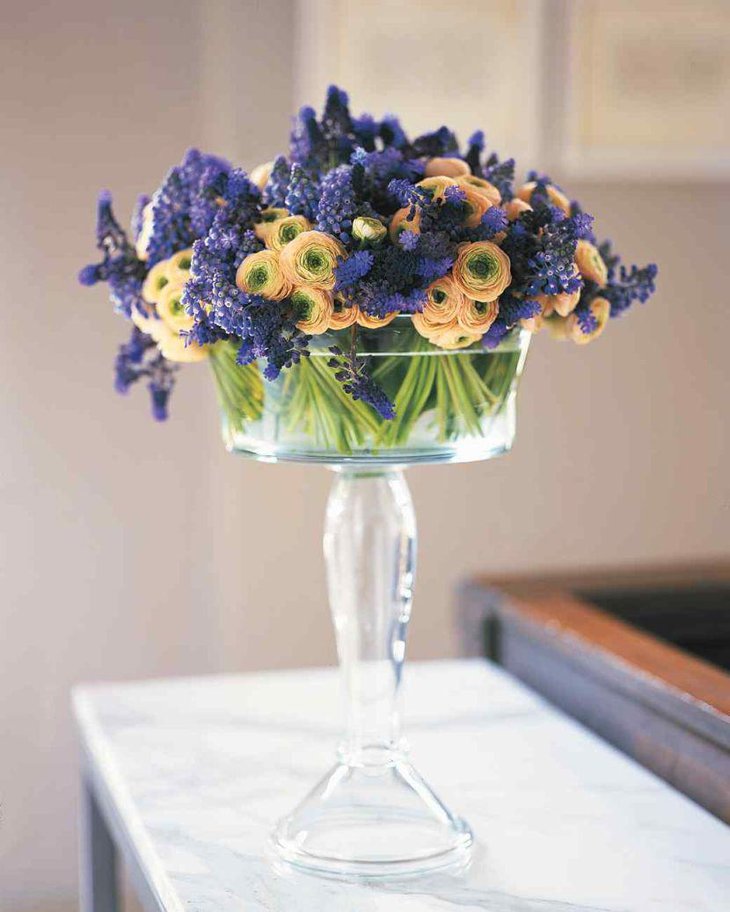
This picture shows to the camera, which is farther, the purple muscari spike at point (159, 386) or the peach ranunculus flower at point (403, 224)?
the purple muscari spike at point (159, 386)

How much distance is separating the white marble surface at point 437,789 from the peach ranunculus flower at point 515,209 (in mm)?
522

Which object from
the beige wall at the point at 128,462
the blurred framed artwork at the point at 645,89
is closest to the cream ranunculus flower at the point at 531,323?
the beige wall at the point at 128,462

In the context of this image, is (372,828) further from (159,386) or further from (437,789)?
(159,386)

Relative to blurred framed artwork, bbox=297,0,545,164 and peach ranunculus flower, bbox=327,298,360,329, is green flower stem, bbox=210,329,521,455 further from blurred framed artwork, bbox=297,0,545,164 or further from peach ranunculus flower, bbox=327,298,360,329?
blurred framed artwork, bbox=297,0,545,164

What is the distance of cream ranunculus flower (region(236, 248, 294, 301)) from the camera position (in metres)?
0.95

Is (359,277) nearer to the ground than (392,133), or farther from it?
nearer to the ground

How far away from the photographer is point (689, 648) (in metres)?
1.73

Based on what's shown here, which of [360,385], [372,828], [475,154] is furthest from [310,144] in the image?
[372,828]

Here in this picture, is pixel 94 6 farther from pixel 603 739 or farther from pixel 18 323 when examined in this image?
pixel 603 739

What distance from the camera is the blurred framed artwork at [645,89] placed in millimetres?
2703

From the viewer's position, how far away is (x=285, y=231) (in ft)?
3.18

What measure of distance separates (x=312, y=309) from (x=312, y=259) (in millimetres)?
36

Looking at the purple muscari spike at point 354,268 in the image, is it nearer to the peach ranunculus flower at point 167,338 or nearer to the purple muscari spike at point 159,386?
the peach ranunculus flower at point 167,338

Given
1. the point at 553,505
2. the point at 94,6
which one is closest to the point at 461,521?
the point at 553,505
